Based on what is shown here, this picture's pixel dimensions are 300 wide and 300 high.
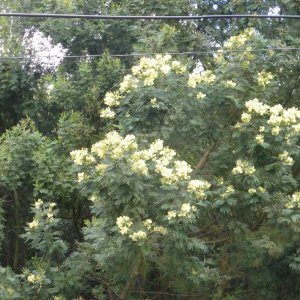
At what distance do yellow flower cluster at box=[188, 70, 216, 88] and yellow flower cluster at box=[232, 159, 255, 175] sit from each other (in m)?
0.82

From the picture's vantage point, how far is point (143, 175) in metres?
4.23

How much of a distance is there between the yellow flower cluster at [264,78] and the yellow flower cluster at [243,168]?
3.00 ft

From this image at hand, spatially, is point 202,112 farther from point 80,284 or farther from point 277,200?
point 80,284

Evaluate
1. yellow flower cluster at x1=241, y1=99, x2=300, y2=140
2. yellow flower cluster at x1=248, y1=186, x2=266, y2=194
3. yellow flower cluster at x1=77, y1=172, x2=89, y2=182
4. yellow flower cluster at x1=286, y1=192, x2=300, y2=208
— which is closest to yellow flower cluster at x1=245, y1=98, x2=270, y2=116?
yellow flower cluster at x1=241, y1=99, x2=300, y2=140

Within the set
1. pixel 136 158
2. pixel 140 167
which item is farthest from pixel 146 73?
pixel 140 167

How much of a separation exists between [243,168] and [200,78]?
94cm

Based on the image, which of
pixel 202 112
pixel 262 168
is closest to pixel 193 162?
pixel 202 112

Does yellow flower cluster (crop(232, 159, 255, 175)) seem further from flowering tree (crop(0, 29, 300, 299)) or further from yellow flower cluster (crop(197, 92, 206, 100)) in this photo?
yellow flower cluster (crop(197, 92, 206, 100))

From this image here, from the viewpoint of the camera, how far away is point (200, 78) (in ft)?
16.7

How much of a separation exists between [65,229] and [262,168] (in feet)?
8.88

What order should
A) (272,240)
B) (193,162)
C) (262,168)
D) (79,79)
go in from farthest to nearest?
(79,79)
(193,162)
(272,240)
(262,168)

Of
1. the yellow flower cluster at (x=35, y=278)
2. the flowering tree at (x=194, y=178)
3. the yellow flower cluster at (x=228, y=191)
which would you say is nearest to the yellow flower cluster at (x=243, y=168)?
the flowering tree at (x=194, y=178)

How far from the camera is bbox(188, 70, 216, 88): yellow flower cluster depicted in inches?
197

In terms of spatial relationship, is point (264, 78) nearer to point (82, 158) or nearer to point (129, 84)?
point (129, 84)
